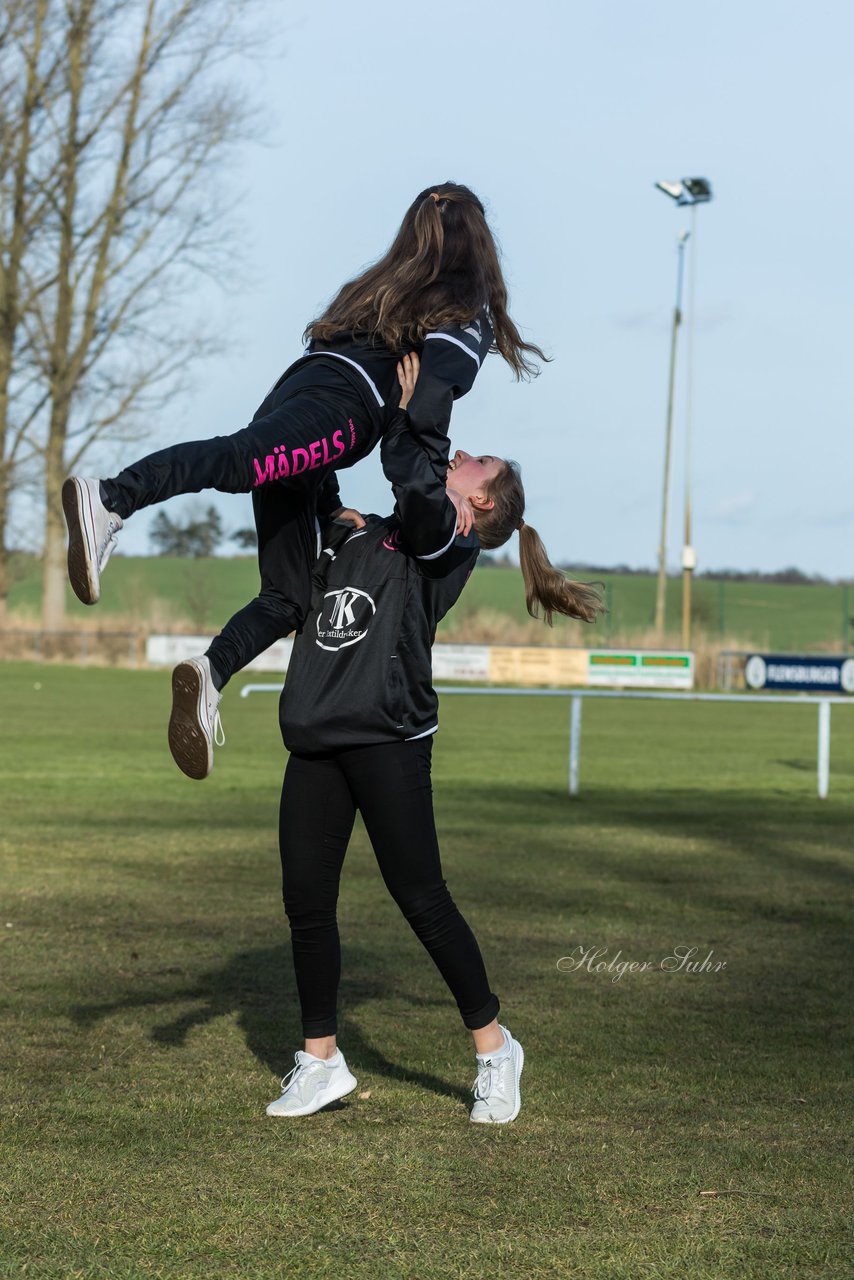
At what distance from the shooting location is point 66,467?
43750 millimetres

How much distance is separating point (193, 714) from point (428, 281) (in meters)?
1.28

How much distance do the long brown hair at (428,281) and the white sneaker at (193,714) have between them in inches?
37.6

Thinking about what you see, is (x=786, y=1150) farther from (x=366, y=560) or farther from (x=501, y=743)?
(x=501, y=743)

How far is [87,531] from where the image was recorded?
3.52 meters

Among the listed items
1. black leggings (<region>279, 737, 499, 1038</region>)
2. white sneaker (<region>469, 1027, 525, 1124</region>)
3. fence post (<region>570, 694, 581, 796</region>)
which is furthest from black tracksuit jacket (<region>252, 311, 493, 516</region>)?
fence post (<region>570, 694, 581, 796</region>)

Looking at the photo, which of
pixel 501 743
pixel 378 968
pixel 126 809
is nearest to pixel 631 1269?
pixel 378 968

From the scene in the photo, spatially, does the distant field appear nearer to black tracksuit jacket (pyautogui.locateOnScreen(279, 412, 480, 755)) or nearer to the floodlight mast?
the floodlight mast

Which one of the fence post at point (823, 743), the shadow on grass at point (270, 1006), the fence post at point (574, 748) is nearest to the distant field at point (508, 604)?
the fence post at point (823, 743)

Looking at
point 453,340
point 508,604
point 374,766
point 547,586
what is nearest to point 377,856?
point 374,766

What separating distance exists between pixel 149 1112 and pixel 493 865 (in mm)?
6030

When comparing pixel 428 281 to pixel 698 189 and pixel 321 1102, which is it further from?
pixel 698 189

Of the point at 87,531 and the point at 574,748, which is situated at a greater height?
the point at 87,531

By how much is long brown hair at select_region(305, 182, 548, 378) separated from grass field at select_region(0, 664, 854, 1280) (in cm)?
212

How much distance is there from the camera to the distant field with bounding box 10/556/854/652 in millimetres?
48031
